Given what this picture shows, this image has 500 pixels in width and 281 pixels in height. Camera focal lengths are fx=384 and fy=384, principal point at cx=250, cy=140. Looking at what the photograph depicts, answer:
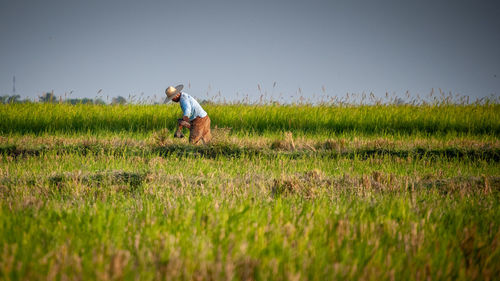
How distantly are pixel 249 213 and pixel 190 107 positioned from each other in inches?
194

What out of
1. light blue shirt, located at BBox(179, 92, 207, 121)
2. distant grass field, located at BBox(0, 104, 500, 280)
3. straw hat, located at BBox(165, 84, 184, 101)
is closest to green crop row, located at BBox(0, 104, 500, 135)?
distant grass field, located at BBox(0, 104, 500, 280)

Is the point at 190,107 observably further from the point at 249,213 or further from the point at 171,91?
the point at 249,213

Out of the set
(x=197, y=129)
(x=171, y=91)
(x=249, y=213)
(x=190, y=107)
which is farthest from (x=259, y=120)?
(x=249, y=213)

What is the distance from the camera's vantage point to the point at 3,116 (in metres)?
10.2

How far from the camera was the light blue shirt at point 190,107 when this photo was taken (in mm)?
7137

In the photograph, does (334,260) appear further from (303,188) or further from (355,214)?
(303,188)

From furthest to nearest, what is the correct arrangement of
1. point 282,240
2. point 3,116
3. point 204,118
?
point 3,116 < point 204,118 < point 282,240

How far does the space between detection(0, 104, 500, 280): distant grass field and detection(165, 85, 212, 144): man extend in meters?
0.45

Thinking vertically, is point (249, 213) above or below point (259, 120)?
below

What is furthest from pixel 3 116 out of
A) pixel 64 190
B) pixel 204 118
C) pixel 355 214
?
pixel 355 214

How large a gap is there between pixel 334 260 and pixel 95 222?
4.67 ft

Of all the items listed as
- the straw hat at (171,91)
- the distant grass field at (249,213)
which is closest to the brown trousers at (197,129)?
the distant grass field at (249,213)

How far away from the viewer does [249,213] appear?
255 centimetres

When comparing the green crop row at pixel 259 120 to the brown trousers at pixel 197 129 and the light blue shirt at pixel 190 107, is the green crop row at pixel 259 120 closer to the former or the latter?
the brown trousers at pixel 197 129
